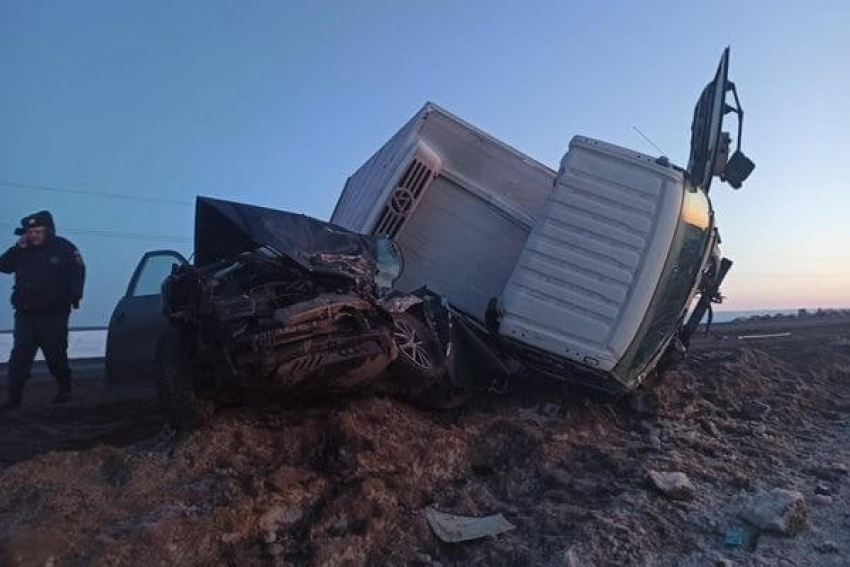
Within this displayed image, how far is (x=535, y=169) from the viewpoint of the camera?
23.5ft

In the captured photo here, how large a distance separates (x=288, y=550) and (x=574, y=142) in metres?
4.31

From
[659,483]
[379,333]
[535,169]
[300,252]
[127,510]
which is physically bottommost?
[127,510]

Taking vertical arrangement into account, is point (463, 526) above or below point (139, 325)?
above

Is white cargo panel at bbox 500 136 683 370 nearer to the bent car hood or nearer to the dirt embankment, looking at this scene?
the dirt embankment

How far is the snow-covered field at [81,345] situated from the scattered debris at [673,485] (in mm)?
9954

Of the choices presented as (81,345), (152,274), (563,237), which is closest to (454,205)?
(563,237)

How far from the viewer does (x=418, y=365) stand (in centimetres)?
464

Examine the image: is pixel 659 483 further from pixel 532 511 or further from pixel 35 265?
pixel 35 265

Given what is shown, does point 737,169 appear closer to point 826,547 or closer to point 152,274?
point 826,547

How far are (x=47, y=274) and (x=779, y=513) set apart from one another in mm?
6080

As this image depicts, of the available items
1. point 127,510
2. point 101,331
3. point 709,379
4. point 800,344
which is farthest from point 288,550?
point 101,331

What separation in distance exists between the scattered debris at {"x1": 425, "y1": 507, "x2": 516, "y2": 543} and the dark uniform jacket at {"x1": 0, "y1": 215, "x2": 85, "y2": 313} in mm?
4372

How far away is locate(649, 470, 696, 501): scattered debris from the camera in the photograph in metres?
4.14

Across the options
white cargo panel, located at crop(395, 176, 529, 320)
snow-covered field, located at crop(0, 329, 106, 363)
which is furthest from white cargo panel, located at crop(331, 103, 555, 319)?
snow-covered field, located at crop(0, 329, 106, 363)
